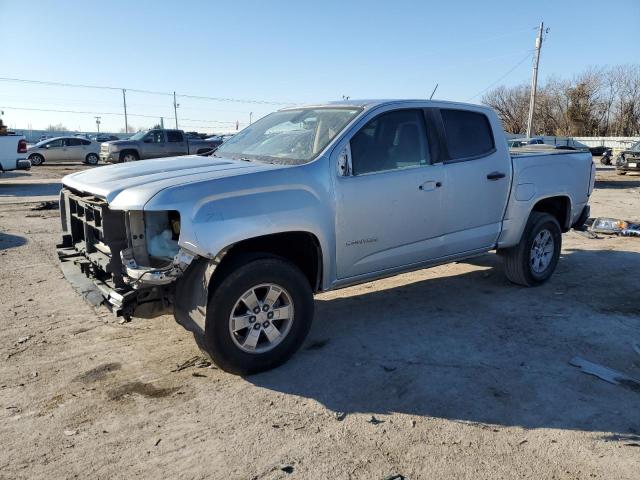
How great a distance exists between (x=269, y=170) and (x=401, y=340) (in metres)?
1.84

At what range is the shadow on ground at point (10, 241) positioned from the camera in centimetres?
775

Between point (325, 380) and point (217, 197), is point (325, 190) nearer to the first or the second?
point (217, 197)

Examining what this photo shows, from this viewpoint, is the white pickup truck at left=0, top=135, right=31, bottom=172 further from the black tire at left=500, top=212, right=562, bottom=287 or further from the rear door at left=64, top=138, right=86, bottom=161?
the black tire at left=500, top=212, right=562, bottom=287

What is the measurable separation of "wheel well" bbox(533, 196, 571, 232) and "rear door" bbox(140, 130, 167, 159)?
20978 mm

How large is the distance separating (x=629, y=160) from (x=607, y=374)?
2166cm

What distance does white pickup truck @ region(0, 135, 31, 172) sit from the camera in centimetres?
1658

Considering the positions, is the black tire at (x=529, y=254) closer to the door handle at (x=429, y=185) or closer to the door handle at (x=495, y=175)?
the door handle at (x=495, y=175)

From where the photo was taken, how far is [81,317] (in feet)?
16.1

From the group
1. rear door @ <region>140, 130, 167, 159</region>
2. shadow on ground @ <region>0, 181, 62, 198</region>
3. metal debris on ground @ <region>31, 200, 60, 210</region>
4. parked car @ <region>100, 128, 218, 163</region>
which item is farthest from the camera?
rear door @ <region>140, 130, 167, 159</region>

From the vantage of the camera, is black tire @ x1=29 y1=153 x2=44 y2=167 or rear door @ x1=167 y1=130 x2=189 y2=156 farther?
black tire @ x1=29 y1=153 x2=44 y2=167

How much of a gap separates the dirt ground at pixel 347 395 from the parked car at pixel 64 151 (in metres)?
25.9

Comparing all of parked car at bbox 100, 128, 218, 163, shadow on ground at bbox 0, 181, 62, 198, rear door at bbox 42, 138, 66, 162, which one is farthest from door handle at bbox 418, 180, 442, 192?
rear door at bbox 42, 138, 66, 162

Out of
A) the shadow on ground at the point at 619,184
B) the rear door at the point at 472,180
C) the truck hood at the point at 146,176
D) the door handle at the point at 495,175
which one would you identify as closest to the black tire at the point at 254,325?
the truck hood at the point at 146,176

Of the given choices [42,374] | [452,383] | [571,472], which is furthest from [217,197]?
[571,472]
